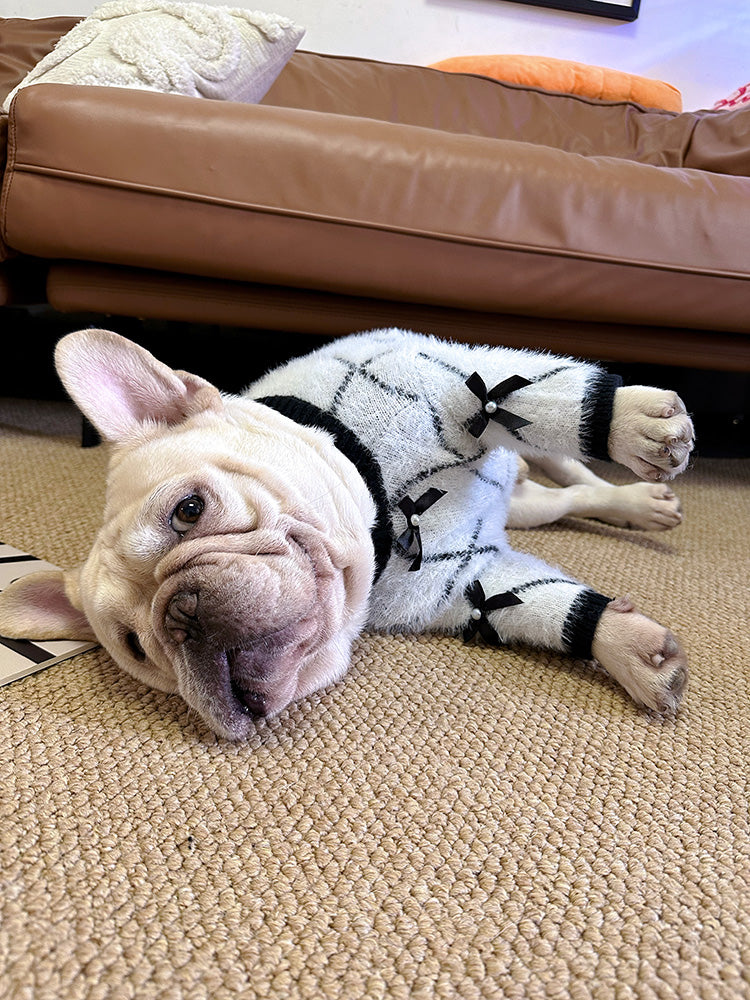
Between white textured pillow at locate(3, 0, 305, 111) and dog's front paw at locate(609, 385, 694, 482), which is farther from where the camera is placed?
white textured pillow at locate(3, 0, 305, 111)

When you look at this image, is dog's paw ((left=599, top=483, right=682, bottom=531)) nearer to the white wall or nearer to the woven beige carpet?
the woven beige carpet

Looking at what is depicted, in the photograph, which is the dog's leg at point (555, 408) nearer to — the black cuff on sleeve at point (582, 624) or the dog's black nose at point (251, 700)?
the black cuff on sleeve at point (582, 624)

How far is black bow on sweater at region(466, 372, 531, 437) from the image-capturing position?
0.92 m

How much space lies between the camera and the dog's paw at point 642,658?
79 cm

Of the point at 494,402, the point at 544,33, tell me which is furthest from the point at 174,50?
the point at 544,33

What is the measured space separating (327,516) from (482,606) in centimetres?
25

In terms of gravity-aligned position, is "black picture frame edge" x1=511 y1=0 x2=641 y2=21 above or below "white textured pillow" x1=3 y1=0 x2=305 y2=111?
above

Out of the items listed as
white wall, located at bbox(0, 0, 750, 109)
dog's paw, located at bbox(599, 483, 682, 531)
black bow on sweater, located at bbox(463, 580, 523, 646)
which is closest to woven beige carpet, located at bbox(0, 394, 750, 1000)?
black bow on sweater, located at bbox(463, 580, 523, 646)

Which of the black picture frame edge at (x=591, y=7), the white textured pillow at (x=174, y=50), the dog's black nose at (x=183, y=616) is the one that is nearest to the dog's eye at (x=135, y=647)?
the dog's black nose at (x=183, y=616)

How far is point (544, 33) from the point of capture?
2830mm

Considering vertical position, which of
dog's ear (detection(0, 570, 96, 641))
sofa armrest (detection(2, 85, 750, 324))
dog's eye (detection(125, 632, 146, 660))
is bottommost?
dog's ear (detection(0, 570, 96, 641))

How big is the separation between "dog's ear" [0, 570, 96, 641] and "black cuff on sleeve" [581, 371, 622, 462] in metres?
0.61

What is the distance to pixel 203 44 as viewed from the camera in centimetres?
165

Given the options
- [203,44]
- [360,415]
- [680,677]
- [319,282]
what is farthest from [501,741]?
[203,44]
